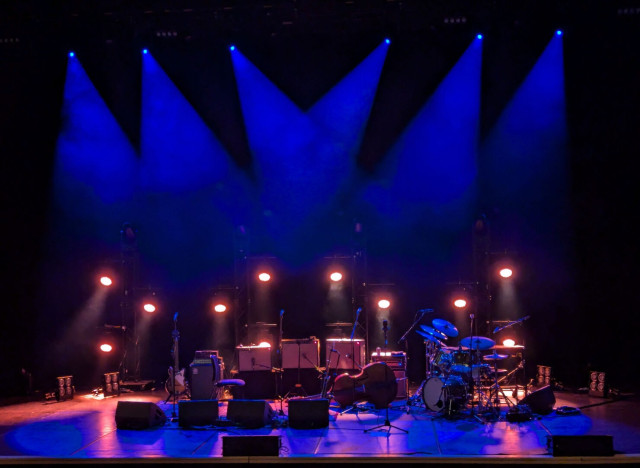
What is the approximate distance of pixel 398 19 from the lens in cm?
1188

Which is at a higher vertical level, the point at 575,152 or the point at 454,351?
the point at 575,152

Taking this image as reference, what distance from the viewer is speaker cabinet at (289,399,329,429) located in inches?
356

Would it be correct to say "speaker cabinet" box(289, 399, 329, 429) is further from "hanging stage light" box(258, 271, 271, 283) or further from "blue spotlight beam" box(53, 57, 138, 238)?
"blue spotlight beam" box(53, 57, 138, 238)

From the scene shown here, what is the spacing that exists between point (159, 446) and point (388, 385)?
3.78 m

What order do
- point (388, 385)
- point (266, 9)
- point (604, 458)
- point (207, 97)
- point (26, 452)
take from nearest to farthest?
point (604, 458)
point (26, 452)
point (388, 385)
point (266, 9)
point (207, 97)

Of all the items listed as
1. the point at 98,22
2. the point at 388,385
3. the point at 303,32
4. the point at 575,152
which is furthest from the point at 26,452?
the point at 575,152

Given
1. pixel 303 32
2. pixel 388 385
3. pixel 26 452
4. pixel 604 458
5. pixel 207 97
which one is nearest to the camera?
pixel 604 458

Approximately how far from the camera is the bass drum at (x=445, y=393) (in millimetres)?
9789

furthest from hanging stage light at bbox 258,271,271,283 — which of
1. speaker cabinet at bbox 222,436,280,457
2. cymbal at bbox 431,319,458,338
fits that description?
speaker cabinet at bbox 222,436,280,457

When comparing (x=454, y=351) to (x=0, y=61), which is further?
(x=0, y=61)

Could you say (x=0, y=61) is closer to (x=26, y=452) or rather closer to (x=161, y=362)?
(x=161, y=362)

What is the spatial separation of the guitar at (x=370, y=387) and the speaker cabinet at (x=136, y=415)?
10.1ft

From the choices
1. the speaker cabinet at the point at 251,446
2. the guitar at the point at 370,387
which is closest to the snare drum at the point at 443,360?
the guitar at the point at 370,387

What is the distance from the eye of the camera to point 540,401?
9688 millimetres
